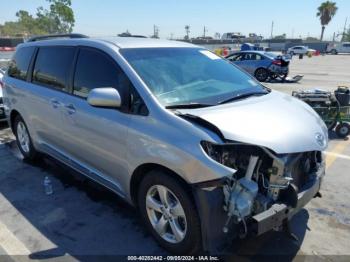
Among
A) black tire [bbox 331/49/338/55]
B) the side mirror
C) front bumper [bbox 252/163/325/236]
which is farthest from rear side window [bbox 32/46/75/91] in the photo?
black tire [bbox 331/49/338/55]

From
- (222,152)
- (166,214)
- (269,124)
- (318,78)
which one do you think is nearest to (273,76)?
(318,78)

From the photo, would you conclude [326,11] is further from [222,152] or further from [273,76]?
[222,152]

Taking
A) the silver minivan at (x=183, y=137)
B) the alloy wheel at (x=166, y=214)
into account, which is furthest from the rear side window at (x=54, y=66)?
the alloy wheel at (x=166, y=214)

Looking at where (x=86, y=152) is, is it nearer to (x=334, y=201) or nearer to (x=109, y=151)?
(x=109, y=151)

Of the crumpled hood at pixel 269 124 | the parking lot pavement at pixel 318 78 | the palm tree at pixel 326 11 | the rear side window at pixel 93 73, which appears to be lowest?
the parking lot pavement at pixel 318 78

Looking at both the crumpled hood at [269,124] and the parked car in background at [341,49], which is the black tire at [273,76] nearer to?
the crumpled hood at [269,124]

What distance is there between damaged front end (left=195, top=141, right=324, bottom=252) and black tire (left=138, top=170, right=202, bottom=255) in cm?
11

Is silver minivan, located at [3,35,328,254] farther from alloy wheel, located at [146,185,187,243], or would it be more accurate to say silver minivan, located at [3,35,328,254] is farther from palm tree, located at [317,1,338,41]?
palm tree, located at [317,1,338,41]

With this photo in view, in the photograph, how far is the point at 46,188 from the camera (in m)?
4.28

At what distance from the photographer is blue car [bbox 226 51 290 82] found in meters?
16.2

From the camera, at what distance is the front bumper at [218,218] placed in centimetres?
250

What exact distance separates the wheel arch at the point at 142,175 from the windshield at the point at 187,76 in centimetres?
55

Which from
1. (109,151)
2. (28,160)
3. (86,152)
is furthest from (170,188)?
(28,160)

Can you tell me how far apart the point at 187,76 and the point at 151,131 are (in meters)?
0.91
